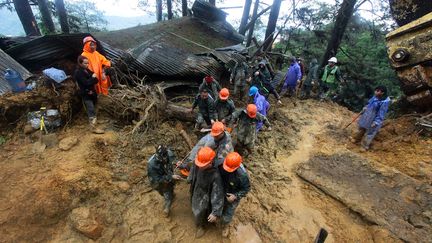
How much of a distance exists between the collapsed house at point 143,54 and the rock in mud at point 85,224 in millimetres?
2613

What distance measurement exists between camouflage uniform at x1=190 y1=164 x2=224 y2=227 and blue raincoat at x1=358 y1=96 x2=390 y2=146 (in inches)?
164

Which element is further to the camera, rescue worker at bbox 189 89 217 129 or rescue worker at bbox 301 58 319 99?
rescue worker at bbox 301 58 319 99

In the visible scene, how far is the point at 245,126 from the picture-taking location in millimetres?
5527

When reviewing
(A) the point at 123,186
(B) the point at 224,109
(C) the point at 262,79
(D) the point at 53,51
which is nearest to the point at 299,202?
(B) the point at 224,109

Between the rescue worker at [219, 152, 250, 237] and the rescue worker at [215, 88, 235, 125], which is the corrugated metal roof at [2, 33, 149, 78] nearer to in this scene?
the rescue worker at [215, 88, 235, 125]

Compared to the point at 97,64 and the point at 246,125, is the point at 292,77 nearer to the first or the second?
the point at 246,125

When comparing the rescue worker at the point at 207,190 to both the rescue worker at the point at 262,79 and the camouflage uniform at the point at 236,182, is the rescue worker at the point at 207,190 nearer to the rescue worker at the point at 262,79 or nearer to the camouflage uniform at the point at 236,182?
the camouflage uniform at the point at 236,182

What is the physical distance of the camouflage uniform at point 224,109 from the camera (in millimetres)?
5759

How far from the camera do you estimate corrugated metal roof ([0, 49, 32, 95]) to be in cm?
558

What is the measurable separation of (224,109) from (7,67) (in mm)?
4857

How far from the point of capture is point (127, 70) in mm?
6844

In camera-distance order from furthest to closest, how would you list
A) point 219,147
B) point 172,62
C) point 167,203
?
1. point 172,62
2. point 167,203
3. point 219,147

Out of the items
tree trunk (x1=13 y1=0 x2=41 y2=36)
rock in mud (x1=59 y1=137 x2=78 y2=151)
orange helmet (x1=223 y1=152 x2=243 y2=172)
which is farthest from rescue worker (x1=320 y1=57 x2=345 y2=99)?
tree trunk (x1=13 y1=0 x2=41 y2=36)

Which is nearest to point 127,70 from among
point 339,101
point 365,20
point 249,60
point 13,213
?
point 13,213
